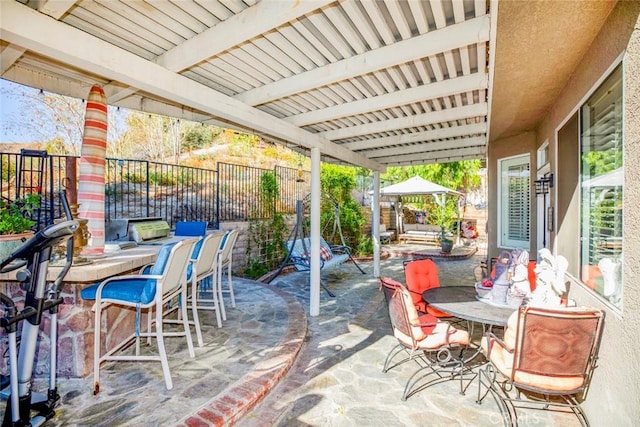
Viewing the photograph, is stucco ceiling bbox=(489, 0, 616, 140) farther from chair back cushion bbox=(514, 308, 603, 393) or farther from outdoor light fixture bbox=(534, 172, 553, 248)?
chair back cushion bbox=(514, 308, 603, 393)

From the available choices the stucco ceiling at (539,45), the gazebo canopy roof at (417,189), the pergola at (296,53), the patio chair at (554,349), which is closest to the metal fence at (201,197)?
the pergola at (296,53)

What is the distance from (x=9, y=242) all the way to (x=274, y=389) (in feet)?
7.82

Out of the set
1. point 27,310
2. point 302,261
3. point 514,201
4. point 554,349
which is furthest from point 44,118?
point 554,349

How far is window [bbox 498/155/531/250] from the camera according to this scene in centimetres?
517

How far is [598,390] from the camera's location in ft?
6.78

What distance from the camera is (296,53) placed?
8.50ft

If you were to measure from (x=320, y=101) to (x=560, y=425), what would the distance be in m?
3.64

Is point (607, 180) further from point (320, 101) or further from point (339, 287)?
point (339, 287)

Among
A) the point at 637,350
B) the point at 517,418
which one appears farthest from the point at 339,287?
the point at 637,350

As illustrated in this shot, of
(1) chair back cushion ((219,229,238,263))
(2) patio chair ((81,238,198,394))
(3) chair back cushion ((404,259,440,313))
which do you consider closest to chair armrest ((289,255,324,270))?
(1) chair back cushion ((219,229,238,263))

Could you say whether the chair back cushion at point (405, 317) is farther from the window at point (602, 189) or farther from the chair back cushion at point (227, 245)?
the chair back cushion at point (227, 245)

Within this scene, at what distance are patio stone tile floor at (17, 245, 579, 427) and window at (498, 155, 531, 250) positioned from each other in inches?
122

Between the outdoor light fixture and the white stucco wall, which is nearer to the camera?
the white stucco wall

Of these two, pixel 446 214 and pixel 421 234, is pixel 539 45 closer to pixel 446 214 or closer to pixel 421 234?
pixel 446 214
